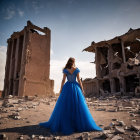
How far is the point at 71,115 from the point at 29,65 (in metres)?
17.4

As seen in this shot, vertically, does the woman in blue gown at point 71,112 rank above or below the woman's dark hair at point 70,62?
below

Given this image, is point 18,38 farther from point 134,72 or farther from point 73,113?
point 73,113

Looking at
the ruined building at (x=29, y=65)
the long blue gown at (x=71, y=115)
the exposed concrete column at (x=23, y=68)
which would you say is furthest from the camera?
the ruined building at (x=29, y=65)

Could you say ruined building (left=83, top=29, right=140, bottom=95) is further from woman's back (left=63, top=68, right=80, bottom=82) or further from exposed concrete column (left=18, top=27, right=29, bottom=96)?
woman's back (left=63, top=68, right=80, bottom=82)

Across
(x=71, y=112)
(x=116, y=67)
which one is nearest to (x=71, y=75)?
(x=71, y=112)

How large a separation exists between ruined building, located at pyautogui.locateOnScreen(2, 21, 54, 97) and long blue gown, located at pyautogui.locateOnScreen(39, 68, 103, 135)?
16.1 m

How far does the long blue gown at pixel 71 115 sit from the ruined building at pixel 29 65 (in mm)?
16082

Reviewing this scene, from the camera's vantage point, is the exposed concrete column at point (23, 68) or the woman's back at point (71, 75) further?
the exposed concrete column at point (23, 68)

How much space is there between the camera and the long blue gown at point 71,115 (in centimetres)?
280

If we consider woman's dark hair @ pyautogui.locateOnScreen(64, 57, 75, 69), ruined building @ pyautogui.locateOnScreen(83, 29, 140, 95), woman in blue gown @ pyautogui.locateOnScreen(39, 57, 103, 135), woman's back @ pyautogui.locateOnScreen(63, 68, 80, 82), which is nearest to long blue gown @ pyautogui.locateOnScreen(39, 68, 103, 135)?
woman in blue gown @ pyautogui.locateOnScreen(39, 57, 103, 135)

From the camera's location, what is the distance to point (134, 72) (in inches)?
610

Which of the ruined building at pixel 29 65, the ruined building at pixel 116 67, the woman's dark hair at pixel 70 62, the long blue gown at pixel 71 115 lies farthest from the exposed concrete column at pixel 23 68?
the woman's dark hair at pixel 70 62

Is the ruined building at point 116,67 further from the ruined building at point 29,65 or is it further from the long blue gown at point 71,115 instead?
the long blue gown at point 71,115

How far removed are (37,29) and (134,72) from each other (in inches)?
659
